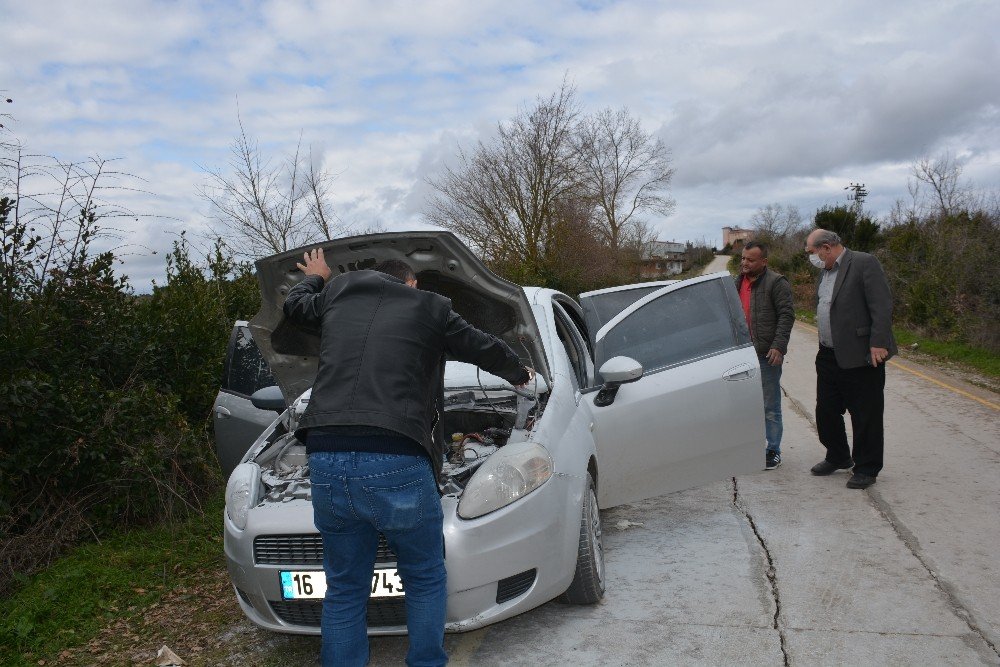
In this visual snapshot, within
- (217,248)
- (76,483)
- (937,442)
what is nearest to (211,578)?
(76,483)

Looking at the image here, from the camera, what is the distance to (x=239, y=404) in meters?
5.98

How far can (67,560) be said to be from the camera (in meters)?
5.02

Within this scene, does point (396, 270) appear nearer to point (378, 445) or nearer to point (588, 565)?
point (378, 445)

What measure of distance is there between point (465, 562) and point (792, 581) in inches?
74.7

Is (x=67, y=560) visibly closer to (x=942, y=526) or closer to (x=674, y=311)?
(x=674, y=311)

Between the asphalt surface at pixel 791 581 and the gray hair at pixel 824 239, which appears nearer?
the asphalt surface at pixel 791 581

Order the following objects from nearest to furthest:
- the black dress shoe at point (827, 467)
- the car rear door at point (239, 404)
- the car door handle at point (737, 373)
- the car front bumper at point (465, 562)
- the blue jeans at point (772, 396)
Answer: the car front bumper at point (465, 562), the car door handle at point (737, 373), the car rear door at point (239, 404), the black dress shoe at point (827, 467), the blue jeans at point (772, 396)

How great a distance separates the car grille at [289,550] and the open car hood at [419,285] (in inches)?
46.6

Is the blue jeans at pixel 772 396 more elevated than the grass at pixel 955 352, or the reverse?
the blue jeans at pixel 772 396

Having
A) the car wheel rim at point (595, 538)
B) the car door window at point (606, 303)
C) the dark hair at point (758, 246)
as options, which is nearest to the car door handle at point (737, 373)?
the car door window at point (606, 303)

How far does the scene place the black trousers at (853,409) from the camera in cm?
588

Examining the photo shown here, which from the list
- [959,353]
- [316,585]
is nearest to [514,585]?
[316,585]

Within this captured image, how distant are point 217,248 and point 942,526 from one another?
26.1ft

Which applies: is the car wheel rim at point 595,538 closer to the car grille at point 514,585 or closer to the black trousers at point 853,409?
the car grille at point 514,585
